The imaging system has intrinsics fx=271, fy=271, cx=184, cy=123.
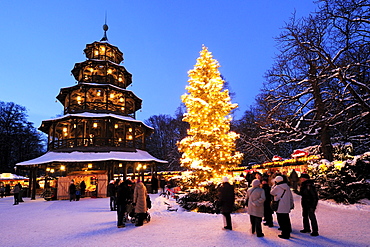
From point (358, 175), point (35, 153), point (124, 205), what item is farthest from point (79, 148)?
point (35, 153)

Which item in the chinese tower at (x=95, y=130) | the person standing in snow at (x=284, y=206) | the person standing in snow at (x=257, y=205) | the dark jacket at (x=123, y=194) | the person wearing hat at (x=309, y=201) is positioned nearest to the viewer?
the person standing in snow at (x=284, y=206)

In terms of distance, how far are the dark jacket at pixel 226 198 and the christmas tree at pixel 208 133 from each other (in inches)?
262

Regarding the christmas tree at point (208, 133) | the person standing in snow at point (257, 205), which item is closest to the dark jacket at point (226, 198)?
the person standing in snow at point (257, 205)

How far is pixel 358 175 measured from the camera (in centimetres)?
1258

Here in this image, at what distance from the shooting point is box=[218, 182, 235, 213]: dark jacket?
7922 mm

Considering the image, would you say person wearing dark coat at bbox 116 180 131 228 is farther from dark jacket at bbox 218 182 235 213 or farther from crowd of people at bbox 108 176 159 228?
dark jacket at bbox 218 182 235 213

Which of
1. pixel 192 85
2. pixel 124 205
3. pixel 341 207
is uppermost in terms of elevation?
pixel 192 85

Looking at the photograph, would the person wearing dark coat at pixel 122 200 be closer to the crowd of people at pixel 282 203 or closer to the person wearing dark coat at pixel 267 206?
the crowd of people at pixel 282 203

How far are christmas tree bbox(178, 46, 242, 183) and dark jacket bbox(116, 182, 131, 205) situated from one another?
631 cm

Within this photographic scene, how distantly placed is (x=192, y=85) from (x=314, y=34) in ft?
23.4

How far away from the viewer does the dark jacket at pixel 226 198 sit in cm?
792

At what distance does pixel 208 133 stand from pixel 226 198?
7653 mm

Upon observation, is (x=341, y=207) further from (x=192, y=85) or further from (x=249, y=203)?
(x=192, y=85)

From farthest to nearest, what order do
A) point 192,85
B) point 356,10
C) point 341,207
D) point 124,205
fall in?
point 192,85, point 341,207, point 356,10, point 124,205
